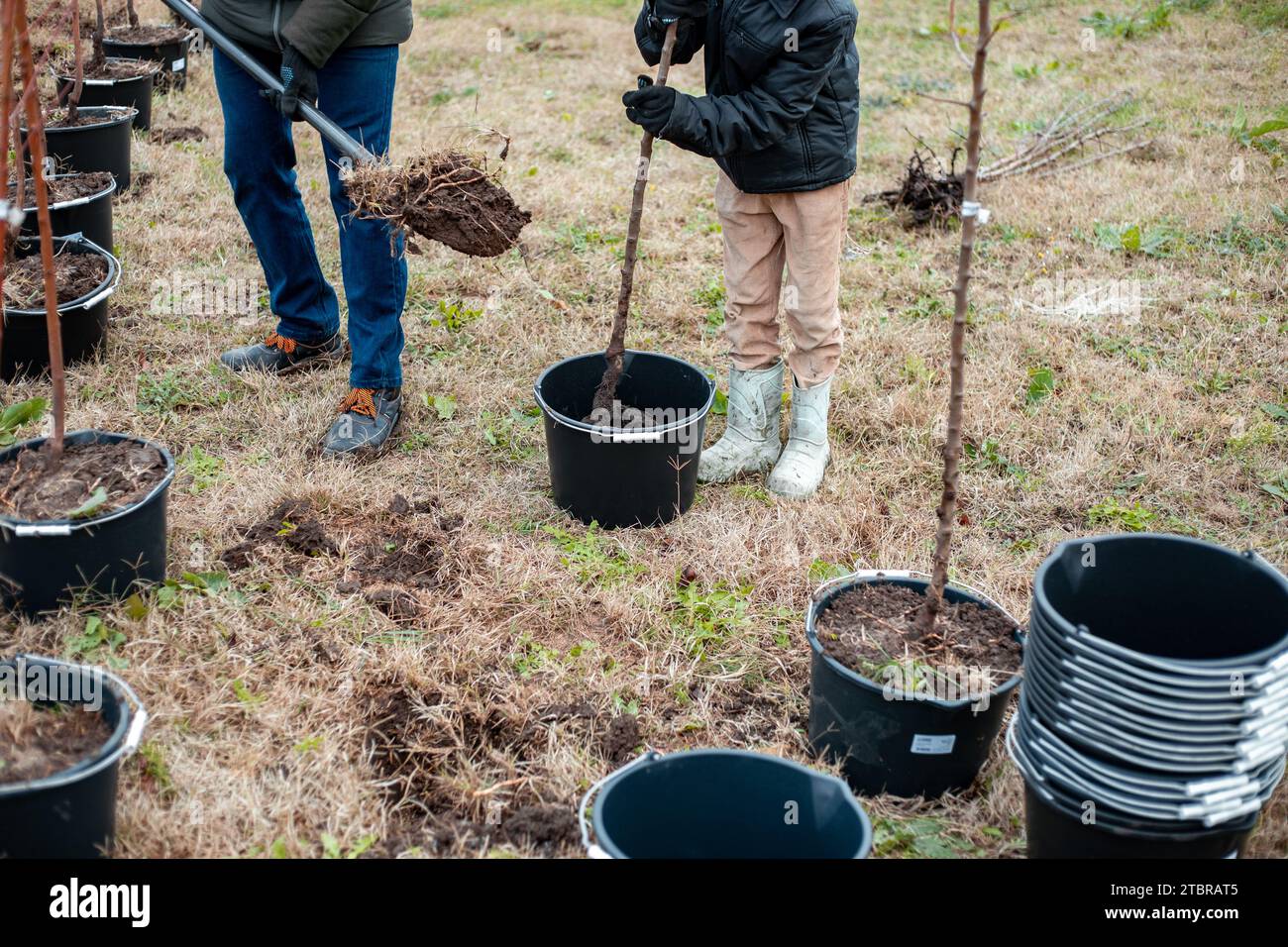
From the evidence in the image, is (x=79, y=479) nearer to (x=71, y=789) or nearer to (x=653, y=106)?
(x=71, y=789)

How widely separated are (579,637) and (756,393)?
116 cm

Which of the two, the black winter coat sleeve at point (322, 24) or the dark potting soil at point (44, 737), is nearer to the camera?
the dark potting soil at point (44, 737)

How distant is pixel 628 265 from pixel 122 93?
4583 millimetres

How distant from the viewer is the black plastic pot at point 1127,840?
6.56ft

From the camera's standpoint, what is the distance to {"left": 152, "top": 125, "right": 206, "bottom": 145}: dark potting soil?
6.47 metres

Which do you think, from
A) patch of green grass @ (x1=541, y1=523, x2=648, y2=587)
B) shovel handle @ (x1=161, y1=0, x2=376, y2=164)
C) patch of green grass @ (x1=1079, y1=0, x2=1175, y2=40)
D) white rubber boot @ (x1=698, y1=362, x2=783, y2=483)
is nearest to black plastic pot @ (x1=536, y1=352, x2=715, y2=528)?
patch of green grass @ (x1=541, y1=523, x2=648, y2=587)

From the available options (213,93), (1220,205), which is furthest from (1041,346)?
(213,93)

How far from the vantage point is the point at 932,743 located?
7.76 ft

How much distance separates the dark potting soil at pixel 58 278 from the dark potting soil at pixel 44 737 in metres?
2.15

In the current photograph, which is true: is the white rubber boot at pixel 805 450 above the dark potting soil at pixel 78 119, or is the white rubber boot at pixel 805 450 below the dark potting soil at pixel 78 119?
below

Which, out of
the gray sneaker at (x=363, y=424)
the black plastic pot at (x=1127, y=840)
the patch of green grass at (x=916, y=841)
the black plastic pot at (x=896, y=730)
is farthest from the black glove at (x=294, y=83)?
the black plastic pot at (x=1127, y=840)

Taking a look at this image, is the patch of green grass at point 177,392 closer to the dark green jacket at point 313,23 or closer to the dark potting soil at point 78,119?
the dark green jacket at point 313,23

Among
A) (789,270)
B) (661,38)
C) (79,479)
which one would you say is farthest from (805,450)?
(79,479)

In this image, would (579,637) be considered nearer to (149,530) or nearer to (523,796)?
(523,796)
